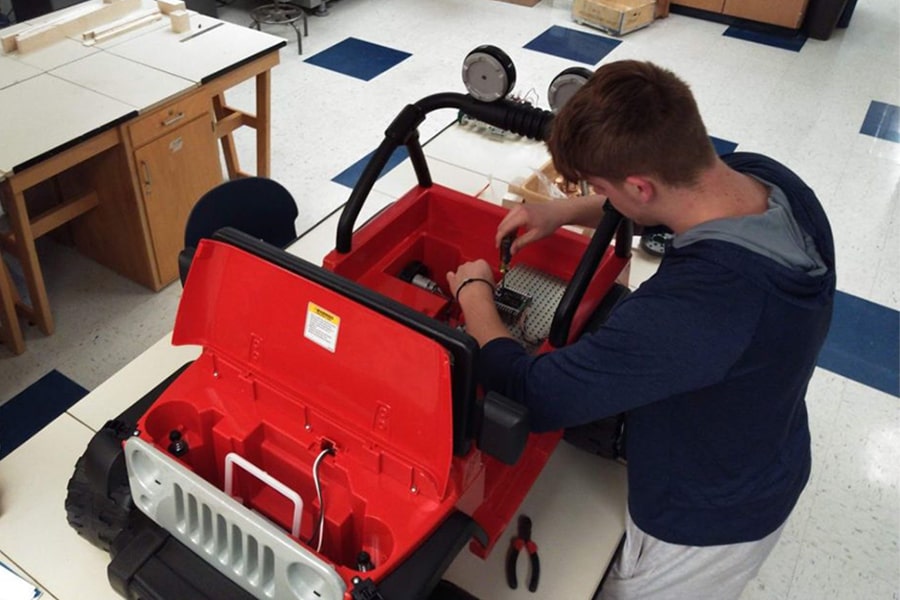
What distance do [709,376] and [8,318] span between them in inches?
89.3

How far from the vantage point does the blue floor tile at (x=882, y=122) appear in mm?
4000

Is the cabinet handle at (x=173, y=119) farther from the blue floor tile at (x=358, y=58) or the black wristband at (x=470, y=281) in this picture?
the blue floor tile at (x=358, y=58)

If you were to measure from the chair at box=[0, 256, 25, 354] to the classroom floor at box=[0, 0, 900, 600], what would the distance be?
0.17 ft

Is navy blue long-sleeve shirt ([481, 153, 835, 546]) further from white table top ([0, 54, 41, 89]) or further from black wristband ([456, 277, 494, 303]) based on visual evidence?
white table top ([0, 54, 41, 89])

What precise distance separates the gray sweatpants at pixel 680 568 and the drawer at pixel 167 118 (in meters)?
1.97

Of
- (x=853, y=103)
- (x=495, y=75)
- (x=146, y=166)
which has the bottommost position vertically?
(x=853, y=103)

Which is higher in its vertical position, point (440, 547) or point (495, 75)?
point (495, 75)

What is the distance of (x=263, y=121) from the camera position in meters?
3.09

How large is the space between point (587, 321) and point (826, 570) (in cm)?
120

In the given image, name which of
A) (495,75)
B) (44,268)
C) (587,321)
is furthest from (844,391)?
(44,268)

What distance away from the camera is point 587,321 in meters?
1.43

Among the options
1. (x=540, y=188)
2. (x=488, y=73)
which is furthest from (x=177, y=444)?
(x=540, y=188)

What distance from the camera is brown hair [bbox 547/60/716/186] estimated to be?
40.1 inches

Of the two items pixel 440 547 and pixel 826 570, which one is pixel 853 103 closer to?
pixel 826 570
